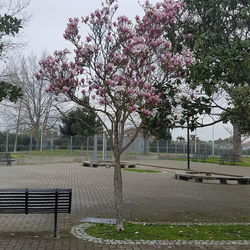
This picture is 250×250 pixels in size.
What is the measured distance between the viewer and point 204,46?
26.5 feet

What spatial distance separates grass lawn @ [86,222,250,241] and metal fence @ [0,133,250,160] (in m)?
18.1

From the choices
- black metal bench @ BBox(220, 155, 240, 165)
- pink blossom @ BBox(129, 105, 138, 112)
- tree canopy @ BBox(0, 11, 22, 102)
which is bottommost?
black metal bench @ BBox(220, 155, 240, 165)

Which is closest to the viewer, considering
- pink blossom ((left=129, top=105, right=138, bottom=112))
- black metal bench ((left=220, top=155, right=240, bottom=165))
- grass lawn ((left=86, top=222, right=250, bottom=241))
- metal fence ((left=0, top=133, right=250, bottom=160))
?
pink blossom ((left=129, top=105, right=138, bottom=112))

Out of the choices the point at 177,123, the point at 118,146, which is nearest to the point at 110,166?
the point at 177,123

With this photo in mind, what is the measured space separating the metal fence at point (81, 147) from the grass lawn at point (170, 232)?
1810 cm

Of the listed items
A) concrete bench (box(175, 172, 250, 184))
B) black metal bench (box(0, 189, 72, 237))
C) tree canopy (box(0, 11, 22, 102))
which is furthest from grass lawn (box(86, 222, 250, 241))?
concrete bench (box(175, 172, 250, 184))

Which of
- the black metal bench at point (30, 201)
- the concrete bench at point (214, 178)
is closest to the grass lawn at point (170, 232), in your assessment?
the black metal bench at point (30, 201)

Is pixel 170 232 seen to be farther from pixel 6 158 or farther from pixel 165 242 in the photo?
pixel 6 158

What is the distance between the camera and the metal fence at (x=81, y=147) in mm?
31609

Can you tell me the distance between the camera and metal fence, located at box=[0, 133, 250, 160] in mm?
31609

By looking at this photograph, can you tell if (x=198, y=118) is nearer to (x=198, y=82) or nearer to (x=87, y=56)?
(x=198, y=82)

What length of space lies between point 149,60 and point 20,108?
2099 inches

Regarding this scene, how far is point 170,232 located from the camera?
714 cm

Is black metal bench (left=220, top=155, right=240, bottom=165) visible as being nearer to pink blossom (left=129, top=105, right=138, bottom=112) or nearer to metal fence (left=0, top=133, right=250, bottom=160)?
metal fence (left=0, top=133, right=250, bottom=160)
